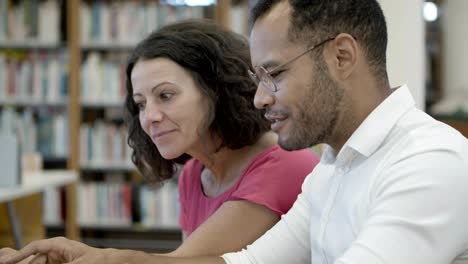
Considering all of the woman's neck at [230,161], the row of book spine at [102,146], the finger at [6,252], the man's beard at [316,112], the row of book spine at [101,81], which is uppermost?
the man's beard at [316,112]

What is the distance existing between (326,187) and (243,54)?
1.90ft

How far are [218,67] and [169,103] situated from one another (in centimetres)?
16

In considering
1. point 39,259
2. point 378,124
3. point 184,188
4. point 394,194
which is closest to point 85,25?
point 184,188

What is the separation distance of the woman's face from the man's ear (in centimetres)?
56

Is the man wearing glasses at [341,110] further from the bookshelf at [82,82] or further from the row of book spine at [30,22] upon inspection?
the row of book spine at [30,22]

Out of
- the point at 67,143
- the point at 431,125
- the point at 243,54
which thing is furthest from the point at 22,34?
the point at 431,125

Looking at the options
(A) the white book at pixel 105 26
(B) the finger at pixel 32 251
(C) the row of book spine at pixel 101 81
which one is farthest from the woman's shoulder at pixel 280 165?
(A) the white book at pixel 105 26

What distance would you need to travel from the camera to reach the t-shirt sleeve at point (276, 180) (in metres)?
1.47

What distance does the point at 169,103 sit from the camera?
1.58 meters

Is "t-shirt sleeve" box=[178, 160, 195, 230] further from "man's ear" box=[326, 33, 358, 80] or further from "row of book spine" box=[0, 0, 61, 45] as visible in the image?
"row of book spine" box=[0, 0, 61, 45]

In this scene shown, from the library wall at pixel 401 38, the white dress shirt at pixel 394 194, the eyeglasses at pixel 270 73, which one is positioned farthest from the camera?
the library wall at pixel 401 38

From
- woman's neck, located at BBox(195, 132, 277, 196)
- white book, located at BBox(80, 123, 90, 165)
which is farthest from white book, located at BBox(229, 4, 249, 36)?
woman's neck, located at BBox(195, 132, 277, 196)

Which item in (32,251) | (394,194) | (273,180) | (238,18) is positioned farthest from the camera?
(238,18)

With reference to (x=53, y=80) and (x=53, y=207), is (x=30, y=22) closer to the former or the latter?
(x=53, y=80)
